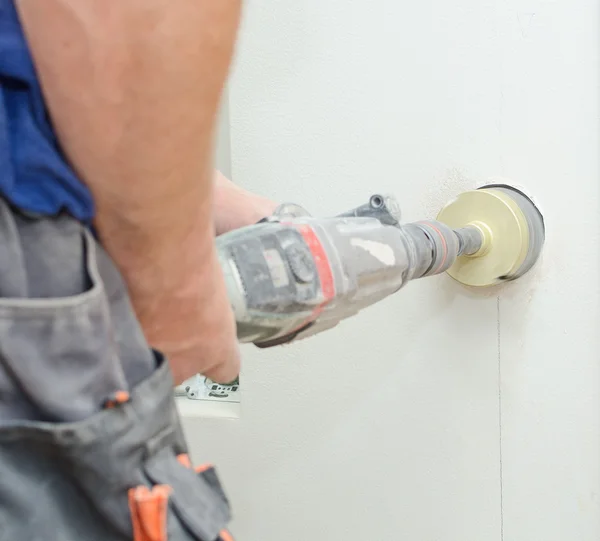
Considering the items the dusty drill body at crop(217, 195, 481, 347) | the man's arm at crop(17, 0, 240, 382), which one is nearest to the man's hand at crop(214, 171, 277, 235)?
the dusty drill body at crop(217, 195, 481, 347)

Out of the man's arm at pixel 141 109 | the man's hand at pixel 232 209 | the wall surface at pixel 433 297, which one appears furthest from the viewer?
the wall surface at pixel 433 297

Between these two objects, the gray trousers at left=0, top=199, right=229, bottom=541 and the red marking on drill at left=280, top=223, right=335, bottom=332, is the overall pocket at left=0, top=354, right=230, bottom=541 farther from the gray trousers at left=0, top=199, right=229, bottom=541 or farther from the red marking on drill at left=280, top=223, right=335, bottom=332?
the red marking on drill at left=280, top=223, right=335, bottom=332

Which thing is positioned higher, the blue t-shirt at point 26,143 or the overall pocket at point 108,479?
the blue t-shirt at point 26,143

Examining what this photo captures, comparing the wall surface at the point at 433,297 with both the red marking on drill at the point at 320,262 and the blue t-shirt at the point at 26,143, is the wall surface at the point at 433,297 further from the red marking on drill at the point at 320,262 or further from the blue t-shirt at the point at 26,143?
the blue t-shirt at the point at 26,143

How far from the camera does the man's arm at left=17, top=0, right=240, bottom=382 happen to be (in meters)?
0.19

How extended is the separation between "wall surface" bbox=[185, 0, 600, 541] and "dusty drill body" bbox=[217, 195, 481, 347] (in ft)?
0.56

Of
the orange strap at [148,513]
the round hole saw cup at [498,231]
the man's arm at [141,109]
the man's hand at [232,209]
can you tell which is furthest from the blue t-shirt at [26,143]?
the round hole saw cup at [498,231]

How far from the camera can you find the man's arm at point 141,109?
19cm

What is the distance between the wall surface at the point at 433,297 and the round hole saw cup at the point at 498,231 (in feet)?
0.05

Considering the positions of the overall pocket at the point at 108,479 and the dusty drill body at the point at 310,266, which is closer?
the overall pocket at the point at 108,479

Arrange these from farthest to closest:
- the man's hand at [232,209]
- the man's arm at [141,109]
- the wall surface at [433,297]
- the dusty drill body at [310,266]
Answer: the wall surface at [433,297] < the man's hand at [232,209] < the dusty drill body at [310,266] < the man's arm at [141,109]

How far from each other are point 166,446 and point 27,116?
14 centimetres

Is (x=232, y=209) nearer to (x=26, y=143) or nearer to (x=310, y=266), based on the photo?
(x=310, y=266)

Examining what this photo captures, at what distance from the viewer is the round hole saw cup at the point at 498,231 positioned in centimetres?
57
